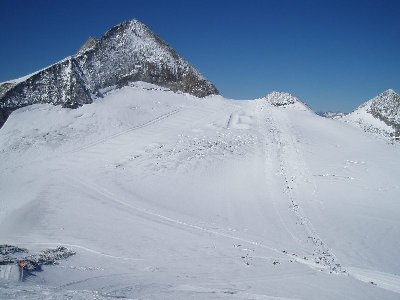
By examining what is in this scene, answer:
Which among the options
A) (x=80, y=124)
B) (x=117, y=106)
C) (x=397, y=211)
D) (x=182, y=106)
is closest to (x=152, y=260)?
(x=397, y=211)

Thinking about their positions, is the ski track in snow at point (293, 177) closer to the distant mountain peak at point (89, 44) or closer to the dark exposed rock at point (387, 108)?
the dark exposed rock at point (387, 108)

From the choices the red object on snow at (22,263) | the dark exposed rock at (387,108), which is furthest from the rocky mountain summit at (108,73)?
the red object on snow at (22,263)

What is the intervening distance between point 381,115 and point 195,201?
2577 cm

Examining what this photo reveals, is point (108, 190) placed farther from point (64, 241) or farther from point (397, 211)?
point (397, 211)

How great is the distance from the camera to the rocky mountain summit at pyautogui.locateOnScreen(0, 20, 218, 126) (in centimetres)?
2612

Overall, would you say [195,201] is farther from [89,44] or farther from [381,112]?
[381,112]

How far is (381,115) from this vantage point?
3656cm

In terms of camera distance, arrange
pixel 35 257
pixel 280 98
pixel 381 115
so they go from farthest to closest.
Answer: pixel 280 98
pixel 381 115
pixel 35 257

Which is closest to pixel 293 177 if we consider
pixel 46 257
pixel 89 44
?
pixel 46 257

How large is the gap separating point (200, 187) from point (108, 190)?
15.1ft

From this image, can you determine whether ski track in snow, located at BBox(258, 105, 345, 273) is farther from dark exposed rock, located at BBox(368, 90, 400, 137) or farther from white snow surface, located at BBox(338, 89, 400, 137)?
dark exposed rock, located at BBox(368, 90, 400, 137)

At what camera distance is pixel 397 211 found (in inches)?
696

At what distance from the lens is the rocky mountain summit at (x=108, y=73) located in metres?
26.1

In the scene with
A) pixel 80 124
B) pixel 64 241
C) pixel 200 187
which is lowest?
pixel 64 241
